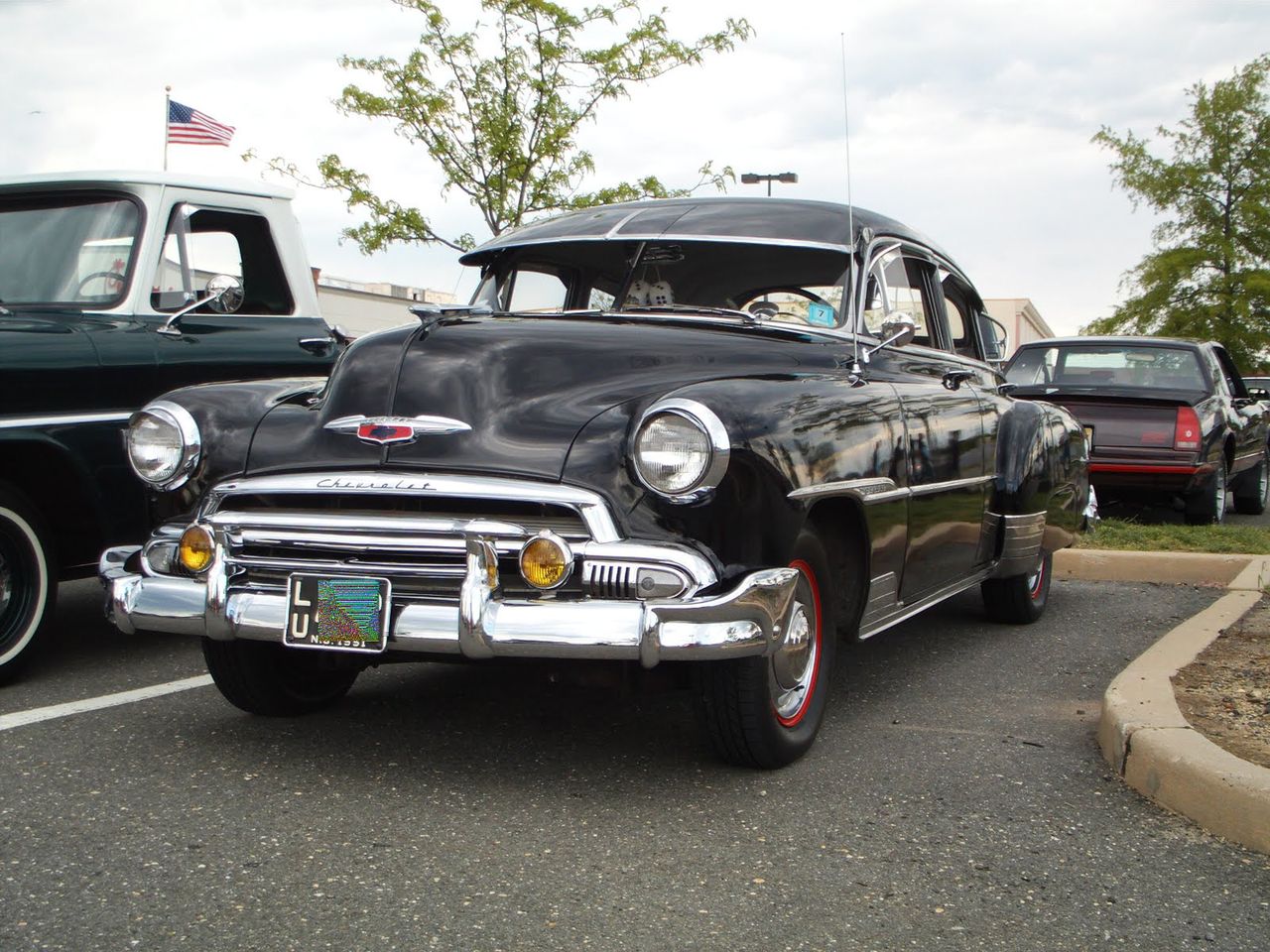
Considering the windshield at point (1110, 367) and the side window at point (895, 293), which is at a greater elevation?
the side window at point (895, 293)

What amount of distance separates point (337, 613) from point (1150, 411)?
8453 millimetres

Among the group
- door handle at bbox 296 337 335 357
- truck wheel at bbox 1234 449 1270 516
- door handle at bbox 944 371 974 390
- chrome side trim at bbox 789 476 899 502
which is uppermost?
door handle at bbox 296 337 335 357

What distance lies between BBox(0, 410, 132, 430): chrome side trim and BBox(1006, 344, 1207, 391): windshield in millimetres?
7837

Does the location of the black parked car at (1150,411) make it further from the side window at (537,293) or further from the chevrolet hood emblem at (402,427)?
the chevrolet hood emblem at (402,427)

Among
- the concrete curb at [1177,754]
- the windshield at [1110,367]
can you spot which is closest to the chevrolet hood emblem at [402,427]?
the concrete curb at [1177,754]

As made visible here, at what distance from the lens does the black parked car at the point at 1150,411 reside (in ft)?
34.2

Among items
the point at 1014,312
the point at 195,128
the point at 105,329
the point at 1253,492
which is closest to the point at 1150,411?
the point at 1253,492

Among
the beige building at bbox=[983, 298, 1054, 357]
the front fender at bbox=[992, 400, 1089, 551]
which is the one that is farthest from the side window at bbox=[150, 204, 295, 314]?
the beige building at bbox=[983, 298, 1054, 357]

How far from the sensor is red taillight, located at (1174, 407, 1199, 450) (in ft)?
33.9

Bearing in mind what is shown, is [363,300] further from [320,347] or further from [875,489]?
[875,489]

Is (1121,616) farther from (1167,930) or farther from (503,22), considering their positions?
(503,22)

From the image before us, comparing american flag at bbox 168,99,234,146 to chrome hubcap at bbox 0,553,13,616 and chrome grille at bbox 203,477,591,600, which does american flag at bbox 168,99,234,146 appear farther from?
chrome grille at bbox 203,477,591,600

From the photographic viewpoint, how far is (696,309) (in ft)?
15.3

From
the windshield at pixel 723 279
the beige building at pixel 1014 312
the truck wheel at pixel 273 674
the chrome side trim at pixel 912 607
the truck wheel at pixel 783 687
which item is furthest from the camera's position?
the beige building at pixel 1014 312
